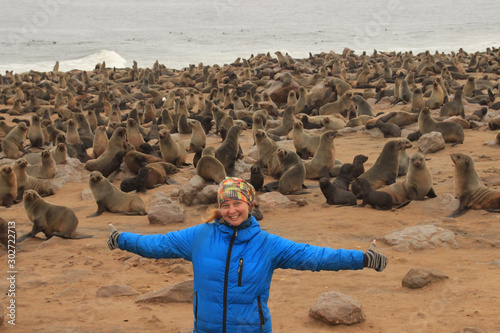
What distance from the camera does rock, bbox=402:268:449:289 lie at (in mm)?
4805

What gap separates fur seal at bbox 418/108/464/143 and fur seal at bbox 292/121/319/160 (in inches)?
79.7

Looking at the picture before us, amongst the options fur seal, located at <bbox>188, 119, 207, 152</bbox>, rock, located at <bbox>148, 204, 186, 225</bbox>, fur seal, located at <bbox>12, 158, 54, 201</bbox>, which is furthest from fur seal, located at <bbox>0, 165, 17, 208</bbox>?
fur seal, located at <bbox>188, 119, 207, 152</bbox>

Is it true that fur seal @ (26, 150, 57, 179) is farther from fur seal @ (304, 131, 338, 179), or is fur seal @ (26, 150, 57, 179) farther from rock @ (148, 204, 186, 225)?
fur seal @ (304, 131, 338, 179)

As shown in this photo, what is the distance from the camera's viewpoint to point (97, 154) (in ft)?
40.2

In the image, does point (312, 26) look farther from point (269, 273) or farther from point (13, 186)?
point (269, 273)

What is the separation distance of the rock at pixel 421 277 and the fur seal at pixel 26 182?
6923 millimetres

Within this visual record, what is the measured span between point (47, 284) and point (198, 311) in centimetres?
291

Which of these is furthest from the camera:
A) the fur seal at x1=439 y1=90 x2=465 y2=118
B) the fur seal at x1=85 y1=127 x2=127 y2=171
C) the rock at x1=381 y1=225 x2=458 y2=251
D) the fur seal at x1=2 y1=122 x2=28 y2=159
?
the fur seal at x1=439 y1=90 x2=465 y2=118

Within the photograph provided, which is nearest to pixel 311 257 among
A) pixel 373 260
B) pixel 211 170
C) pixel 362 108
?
pixel 373 260

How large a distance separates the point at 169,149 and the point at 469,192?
5723mm

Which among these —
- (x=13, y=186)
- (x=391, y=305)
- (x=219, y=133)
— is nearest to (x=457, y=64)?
(x=219, y=133)

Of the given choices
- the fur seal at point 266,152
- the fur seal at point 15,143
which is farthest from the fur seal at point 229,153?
the fur seal at point 15,143

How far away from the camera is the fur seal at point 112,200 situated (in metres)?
8.25

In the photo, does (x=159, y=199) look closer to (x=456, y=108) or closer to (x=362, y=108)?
(x=362, y=108)
